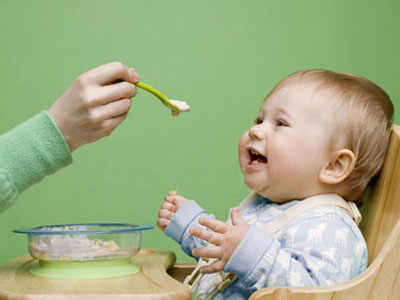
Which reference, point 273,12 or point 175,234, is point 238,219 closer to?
point 175,234

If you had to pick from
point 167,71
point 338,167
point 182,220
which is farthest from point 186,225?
point 167,71

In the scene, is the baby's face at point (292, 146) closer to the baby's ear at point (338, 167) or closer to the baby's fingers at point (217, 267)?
the baby's ear at point (338, 167)

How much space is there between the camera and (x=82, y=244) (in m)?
0.85

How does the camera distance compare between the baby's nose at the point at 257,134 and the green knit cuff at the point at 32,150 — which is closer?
the green knit cuff at the point at 32,150

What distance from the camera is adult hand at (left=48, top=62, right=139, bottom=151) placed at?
822mm

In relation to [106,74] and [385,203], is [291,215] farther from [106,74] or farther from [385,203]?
[106,74]

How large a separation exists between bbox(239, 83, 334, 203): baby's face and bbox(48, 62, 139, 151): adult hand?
221 millimetres

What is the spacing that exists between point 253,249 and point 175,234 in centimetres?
27

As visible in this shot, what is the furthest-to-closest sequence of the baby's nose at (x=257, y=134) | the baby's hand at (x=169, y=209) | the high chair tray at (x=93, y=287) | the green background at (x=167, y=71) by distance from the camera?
1. the green background at (x=167, y=71)
2. the baby's hand at (x=169, y=209)
3. the baby's nose at (x=257, y=134)
4. the high chair tray at (x=93, y=287)

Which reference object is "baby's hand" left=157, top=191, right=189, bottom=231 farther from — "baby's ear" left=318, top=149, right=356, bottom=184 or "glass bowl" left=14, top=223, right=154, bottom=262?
"baby's ear" left=318, top=149, right=356, bottom=184

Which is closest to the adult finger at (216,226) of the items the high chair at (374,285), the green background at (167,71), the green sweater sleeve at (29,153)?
the high chair at (374,285)

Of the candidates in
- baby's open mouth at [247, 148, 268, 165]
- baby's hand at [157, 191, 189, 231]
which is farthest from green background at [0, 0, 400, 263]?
baby's open mouth at [247, 148, 268, 165]

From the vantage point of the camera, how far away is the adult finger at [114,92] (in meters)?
0.83

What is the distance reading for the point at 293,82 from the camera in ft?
3.13
